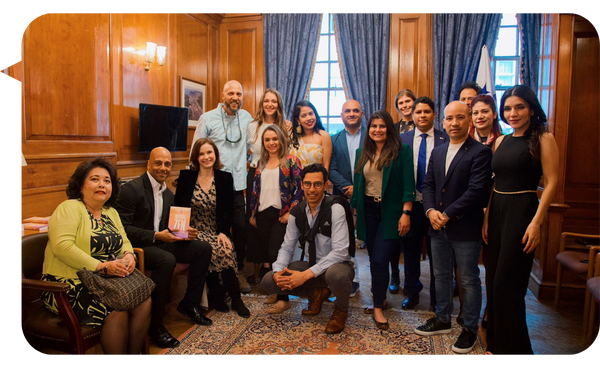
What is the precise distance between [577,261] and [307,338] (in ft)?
6.85

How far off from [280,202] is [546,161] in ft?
6.37

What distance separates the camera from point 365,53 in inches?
243

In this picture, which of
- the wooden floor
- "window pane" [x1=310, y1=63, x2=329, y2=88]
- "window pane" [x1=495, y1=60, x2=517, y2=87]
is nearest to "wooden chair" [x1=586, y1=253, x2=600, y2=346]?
the wooden floor

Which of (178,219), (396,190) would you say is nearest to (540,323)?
(396,190)

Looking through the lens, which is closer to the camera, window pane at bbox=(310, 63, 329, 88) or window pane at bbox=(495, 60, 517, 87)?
window pane at bbox=(495, 60, 517, 87)

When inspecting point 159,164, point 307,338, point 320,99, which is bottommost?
point 307,338

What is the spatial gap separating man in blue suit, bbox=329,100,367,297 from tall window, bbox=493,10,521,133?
3.30 metres

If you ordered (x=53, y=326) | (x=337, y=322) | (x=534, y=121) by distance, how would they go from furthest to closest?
1. (x=337, y=322)
2. (x=534, y=121)
3. (x=53, y=326)

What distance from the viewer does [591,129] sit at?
3.93 meters

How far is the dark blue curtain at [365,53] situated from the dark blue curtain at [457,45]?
71 centimetres

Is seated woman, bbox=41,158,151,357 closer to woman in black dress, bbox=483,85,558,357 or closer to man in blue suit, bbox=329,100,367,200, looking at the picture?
man in blue suit, bbox=329,100,367,200

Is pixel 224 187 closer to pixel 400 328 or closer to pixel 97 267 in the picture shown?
pixel 97 267

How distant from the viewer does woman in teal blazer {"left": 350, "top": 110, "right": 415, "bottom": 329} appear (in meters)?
2.99

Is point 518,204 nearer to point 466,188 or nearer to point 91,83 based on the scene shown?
point 466,188
